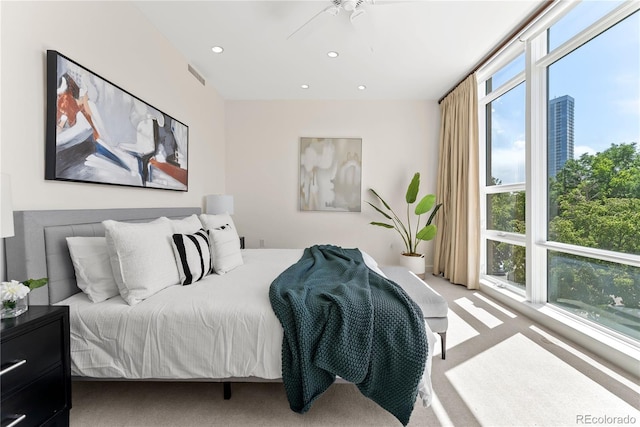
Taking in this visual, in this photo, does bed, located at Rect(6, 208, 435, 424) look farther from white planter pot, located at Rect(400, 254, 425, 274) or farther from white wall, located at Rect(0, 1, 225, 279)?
white planter pot, located at Rect(400, 254, 425, 274)

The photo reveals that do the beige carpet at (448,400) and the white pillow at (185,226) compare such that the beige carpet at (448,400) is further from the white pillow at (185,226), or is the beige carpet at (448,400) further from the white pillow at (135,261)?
the white pillow at (185,226)

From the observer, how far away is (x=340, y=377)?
1382mm

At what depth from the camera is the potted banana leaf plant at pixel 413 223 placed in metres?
4.02

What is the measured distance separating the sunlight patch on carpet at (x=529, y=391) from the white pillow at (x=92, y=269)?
2159 mm

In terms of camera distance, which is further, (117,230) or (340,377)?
(117,230)

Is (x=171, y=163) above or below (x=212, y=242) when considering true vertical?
above

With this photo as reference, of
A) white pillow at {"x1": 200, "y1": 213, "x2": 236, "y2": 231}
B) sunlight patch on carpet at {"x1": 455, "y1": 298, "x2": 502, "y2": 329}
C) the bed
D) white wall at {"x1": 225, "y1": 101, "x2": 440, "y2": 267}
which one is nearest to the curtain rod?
white wall at {"x1": 225, "y1": 101, "x2": 440, "y2": 267}

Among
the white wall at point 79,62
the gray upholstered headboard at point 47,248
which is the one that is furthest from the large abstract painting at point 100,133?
the gray upholstered headboard at point 47,248

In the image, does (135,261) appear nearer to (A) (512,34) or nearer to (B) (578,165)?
(B) (578,165)

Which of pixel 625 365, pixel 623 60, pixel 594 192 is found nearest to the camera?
pixel 625 365

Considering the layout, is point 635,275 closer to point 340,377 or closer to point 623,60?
point 623,60

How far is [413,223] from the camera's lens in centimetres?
459

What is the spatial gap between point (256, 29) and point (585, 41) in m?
2.81

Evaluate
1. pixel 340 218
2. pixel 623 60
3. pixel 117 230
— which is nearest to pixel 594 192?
pixel 623 60
